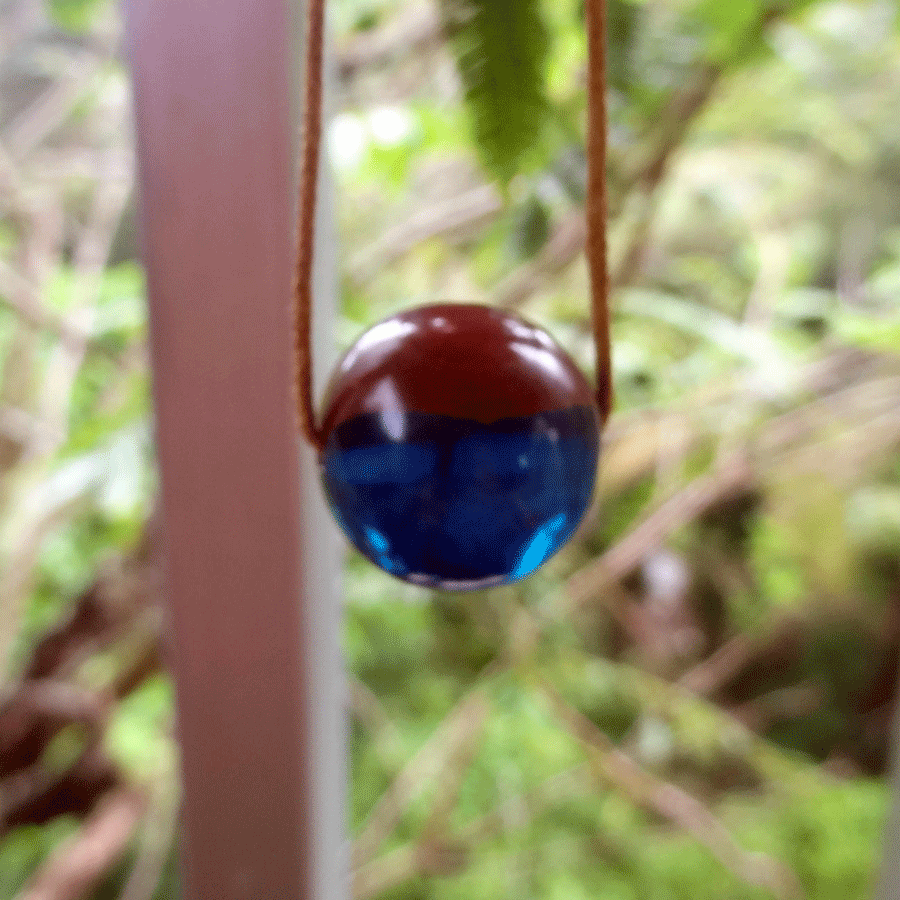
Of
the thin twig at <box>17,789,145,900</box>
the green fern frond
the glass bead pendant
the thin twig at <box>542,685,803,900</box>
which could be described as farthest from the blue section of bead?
the thin twig at <box>17,789,145,900</box>

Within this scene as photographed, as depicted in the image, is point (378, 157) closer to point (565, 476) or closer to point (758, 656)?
point (565, 476)

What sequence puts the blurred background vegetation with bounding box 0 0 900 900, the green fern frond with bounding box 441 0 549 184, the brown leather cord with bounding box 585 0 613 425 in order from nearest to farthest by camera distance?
the brown leather cord with bounding box 585 0 613 425, the green fern frond with bounding box 441 0 549 184, the blurred background vegetation with bounding box 0 0 900 900

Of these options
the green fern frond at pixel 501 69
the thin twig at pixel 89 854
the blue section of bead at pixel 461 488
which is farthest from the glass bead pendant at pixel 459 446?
the thin twig at pixel 89 854

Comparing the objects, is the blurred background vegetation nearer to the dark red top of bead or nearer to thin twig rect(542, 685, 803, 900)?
thin twig rect(542, 685, 803, 900)

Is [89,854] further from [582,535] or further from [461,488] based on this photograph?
[461,488]

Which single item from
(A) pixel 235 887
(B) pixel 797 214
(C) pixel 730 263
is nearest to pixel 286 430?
(A) pixel 235 887
